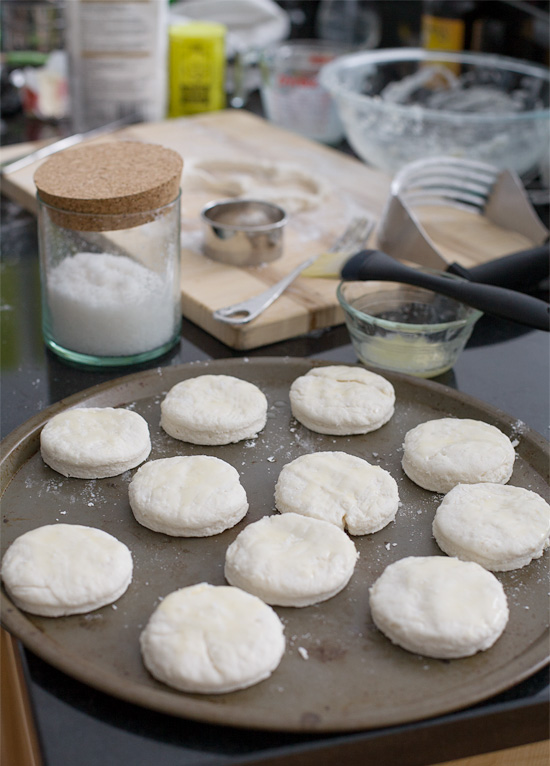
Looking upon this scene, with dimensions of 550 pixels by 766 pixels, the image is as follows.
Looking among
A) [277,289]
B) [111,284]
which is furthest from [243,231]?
[111,284]

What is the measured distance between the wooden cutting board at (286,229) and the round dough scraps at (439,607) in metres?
0.65

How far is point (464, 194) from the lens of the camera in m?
2.00

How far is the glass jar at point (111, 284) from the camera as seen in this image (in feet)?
4.31

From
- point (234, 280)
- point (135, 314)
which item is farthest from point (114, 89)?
point (135, 314)

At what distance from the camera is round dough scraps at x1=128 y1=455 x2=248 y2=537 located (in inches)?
39.6

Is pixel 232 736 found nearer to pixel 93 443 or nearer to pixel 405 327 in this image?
pixel 93 443

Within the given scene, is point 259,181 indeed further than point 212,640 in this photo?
Yes

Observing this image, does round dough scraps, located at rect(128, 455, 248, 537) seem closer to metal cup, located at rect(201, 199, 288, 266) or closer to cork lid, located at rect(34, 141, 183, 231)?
cork lid, located at rect(34, 141, 183, 231)

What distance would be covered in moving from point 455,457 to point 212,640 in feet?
1.52

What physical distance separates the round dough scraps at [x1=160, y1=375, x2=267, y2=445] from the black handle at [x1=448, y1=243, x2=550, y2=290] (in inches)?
21.5

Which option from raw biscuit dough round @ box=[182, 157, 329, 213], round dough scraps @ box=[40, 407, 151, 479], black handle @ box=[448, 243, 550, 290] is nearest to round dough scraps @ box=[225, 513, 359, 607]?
round dough scraps @ box=[40, 407, 151, 479]

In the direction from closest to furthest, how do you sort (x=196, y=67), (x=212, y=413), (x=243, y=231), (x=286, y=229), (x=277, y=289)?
(x=212, y=413) → (x=277, y=289) → (x=243, y=231) → (x=286, y=229) → (x=196, y=67)

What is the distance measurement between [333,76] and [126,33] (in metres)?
0.58

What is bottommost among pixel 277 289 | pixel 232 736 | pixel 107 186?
pixel 232 736
